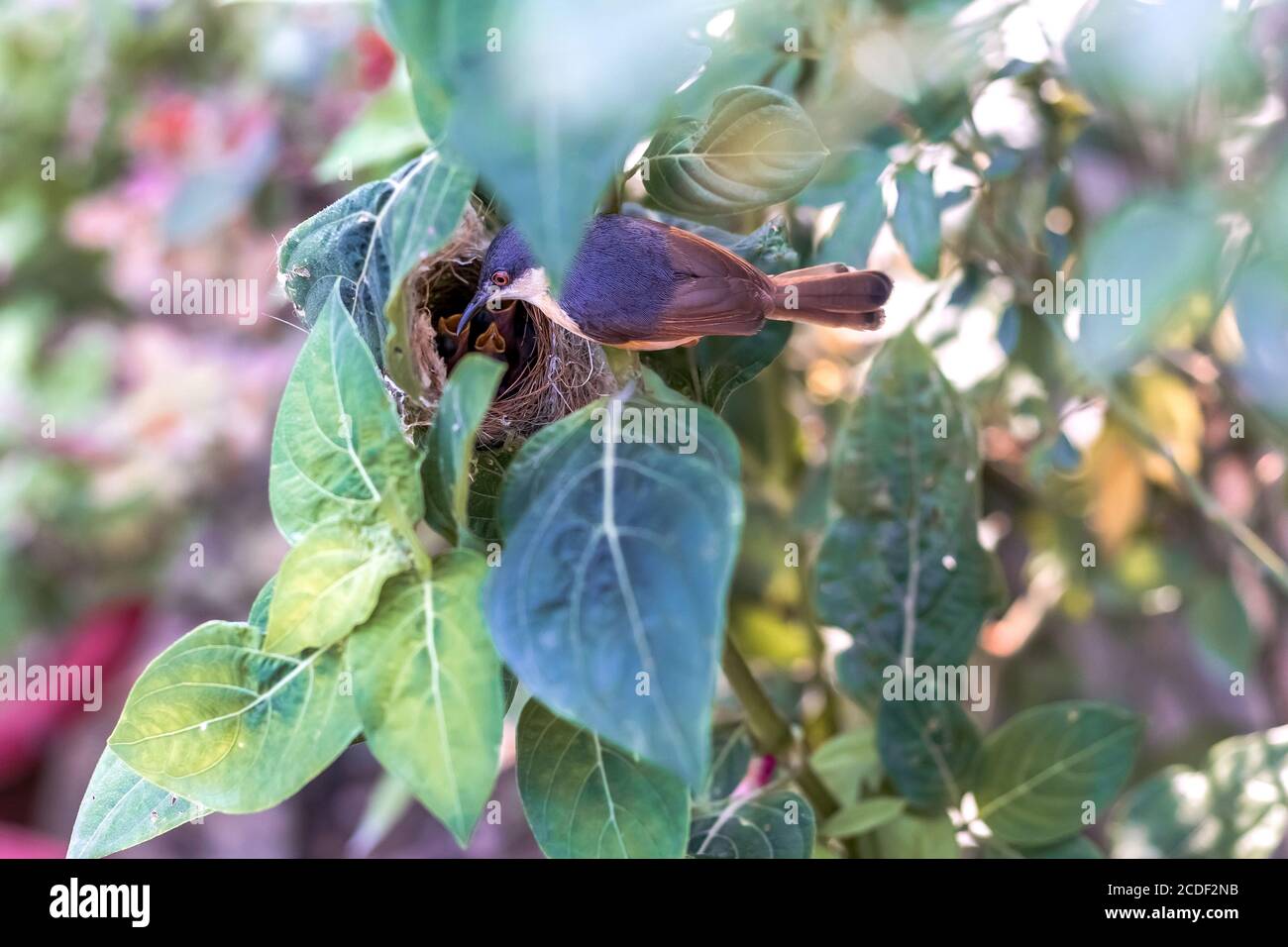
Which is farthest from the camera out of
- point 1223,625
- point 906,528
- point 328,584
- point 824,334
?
point 824,334

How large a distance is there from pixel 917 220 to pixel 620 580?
1.23 feet

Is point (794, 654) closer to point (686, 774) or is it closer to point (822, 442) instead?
point (822, 442)

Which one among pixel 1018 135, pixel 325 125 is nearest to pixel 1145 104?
pixel 1018 135

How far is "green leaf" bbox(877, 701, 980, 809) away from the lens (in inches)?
25.9

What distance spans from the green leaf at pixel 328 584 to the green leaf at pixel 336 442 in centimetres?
1

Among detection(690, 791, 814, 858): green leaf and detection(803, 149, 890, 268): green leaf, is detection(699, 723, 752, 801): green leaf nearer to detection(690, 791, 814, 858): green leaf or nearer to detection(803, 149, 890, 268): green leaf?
detection(690, 791, 814, 858): green leaf

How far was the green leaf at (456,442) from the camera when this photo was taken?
38 cm

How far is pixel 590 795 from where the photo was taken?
47 cm

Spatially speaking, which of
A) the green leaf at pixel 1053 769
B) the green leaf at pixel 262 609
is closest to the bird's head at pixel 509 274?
the green leaf at pixel 262 609

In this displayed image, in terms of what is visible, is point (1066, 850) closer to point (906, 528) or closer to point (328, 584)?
point (906, 528)

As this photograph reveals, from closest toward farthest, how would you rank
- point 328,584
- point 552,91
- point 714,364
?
point 552,91
point 328,584
point 714,364

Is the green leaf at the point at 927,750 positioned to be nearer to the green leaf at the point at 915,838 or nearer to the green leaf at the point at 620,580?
the green leaf at the point at 915,838

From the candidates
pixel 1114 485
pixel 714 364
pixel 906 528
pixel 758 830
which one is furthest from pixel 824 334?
pixel 758 830

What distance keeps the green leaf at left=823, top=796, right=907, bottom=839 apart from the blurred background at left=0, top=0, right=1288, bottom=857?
0.80ft
